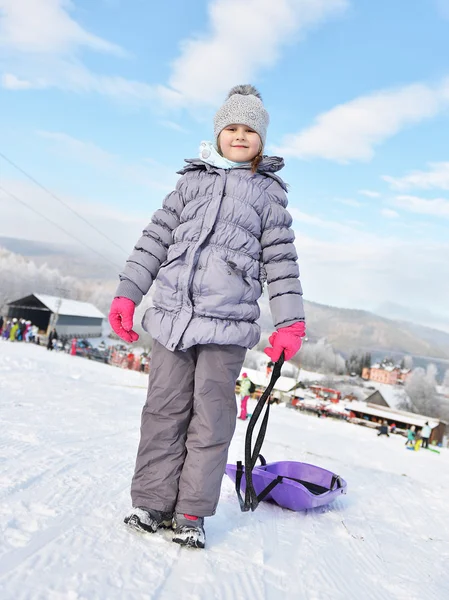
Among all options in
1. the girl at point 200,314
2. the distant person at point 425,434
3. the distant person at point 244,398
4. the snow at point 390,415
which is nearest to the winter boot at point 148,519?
the girl at point 200,314

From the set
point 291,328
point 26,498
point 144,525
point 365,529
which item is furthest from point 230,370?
point 365,529

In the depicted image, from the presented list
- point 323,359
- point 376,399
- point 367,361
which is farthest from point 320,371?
point 376,399

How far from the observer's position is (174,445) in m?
1.99

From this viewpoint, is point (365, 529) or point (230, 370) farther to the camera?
point (365, 529)

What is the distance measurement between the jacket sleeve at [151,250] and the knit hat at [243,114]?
0.40 metres

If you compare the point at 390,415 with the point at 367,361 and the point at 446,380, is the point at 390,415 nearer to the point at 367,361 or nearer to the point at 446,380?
the point at 446,380

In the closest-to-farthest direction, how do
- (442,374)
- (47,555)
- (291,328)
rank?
(47,555)
(291,328)
(442,374)

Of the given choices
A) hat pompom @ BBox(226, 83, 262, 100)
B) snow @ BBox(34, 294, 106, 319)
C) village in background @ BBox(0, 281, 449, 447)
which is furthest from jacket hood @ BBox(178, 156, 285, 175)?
snow @ BBox(34, 294, 106, 319)

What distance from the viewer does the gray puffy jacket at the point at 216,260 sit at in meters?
2.00

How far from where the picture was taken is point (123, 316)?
6.82 feet

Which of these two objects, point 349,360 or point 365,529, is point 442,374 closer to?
point 349,360

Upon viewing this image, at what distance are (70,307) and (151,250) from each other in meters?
43.1

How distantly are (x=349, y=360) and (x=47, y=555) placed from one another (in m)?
58.2

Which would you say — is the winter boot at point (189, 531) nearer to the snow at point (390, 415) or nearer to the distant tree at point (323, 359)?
the snow at point (390, 415)
